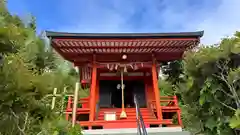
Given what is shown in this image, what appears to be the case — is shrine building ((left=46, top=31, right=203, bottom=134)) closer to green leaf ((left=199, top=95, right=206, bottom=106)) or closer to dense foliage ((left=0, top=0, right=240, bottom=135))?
dense foliage ((left=0, top=0, right=240, bottom=135))

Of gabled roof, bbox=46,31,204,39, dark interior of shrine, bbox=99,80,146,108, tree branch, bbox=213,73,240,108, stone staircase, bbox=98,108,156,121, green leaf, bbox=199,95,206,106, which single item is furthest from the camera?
dark interior of shrine, bbox=99,80,146,108

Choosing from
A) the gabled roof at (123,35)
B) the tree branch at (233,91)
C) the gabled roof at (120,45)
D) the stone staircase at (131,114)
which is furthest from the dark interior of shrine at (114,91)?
the tree branch at (233,91)

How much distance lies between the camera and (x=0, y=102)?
5.65 feet

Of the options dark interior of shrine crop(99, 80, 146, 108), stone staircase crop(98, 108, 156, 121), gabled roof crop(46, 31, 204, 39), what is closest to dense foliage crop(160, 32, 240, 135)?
gabled roof crop(46, 31, 204, 39)

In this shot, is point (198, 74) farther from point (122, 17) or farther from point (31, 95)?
point (122, 17)

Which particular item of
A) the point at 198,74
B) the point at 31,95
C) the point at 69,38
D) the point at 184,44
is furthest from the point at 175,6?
A: the point at 31,95

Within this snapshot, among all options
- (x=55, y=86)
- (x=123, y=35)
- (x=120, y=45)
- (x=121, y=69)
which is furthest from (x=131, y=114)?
(x=55, y=86)

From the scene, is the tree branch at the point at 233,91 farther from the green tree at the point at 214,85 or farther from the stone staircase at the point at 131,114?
the stone staircase at the point at 131,114

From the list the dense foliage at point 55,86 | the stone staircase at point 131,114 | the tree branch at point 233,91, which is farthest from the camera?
the stone staircase at point 131,114

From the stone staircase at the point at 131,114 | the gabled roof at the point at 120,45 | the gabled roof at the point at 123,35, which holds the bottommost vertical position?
the stone staircase at the point at 131,114

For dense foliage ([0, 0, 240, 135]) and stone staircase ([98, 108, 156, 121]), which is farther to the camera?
stone staircase ([98, 108, 156, 121])

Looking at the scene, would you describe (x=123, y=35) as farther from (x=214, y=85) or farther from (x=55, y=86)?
(x=55, y=86)

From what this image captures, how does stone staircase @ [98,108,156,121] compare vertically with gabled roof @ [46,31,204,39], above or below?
below

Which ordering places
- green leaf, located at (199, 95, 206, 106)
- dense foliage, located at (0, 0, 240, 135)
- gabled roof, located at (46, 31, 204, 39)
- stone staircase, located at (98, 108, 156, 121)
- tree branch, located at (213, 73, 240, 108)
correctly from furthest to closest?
stone staircase, located at (98, 108, 156, 121) → gabled roof, located at (46, 31, 204, 39) → green leaf, located at (199, 95, 206, 106) → tree branch, located at (213, 73, 240, 108) → dense foliage, located at (0, 0, 240, 135)
